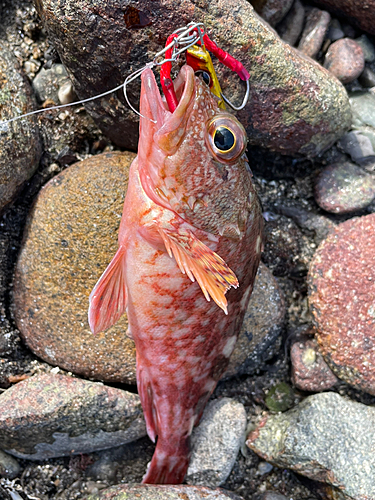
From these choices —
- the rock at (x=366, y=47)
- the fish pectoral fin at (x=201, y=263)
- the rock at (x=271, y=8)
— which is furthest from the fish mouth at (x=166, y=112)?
the rock at (x=366, y=47)

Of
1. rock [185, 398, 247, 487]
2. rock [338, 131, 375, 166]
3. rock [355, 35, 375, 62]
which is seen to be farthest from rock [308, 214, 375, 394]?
rock [355, 35, 375, 62]

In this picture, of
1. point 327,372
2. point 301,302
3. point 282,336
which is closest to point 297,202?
point 301,302

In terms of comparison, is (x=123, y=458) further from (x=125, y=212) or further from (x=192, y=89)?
(x=192, y=89)

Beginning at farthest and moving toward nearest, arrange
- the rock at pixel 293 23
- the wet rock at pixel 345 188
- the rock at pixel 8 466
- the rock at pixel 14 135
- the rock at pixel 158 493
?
the rock at pixel 293 23, the wet rock at pixel 345 188, the rock at pixel 8 466, the rock at pixel 14 135, the rock at pixel 158 493

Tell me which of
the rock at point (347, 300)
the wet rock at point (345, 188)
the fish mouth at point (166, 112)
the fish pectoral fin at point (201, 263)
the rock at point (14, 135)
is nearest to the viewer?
the fish mouth at point (166, 112)

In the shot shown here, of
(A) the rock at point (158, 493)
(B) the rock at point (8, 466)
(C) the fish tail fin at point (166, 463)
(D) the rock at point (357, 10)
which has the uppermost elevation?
(D) the rock at point (357, 10)

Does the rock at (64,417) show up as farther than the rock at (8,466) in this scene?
No

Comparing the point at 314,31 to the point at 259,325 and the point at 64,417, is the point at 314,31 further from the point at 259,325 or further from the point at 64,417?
the point at 64,417

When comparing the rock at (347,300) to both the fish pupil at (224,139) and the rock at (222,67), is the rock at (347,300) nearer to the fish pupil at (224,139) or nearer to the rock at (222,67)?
the rock at (222,67)
